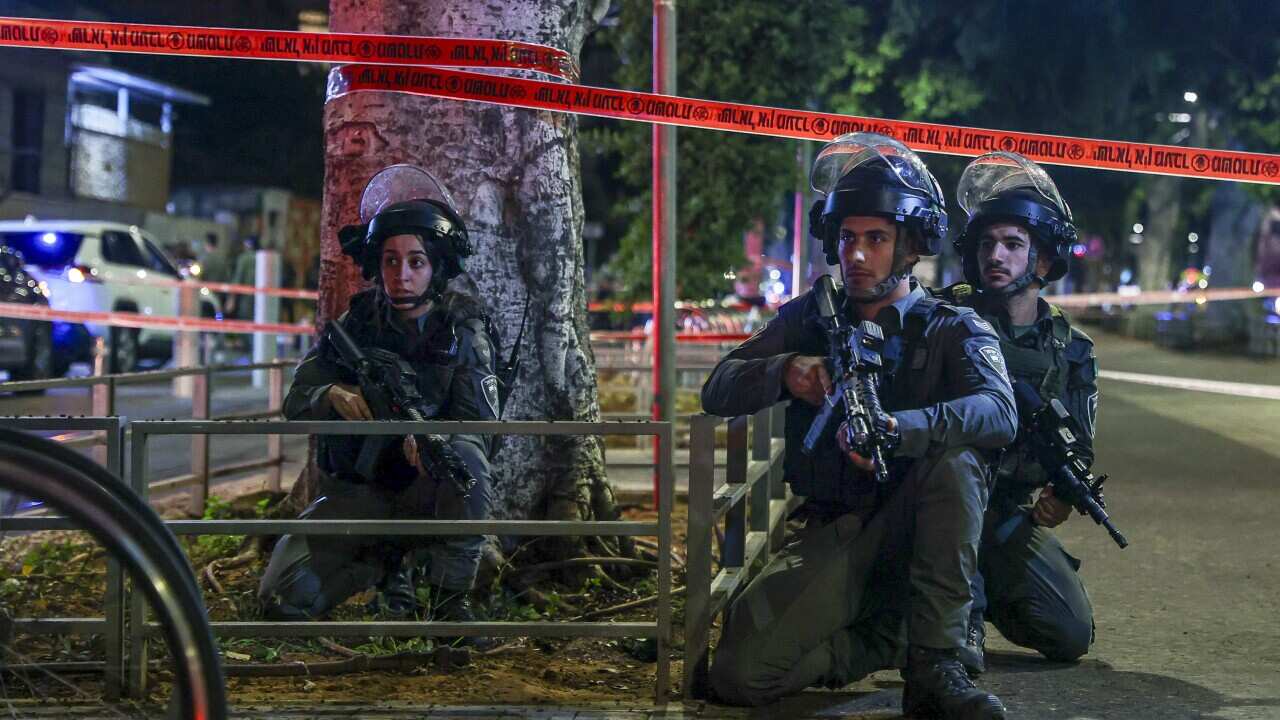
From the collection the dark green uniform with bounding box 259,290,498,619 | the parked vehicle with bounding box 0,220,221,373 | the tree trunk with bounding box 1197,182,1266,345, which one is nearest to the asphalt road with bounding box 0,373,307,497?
the parked vehicle with bounding box 0,220,221,373

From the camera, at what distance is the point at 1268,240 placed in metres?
55.5

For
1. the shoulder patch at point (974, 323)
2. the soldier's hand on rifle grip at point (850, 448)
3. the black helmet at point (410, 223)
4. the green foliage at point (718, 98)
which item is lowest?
the soldier's hand on rifle grip at point (850, 448)

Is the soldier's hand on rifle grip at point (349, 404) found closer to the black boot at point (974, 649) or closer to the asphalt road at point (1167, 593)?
the asphalt road at point (1167, 593)

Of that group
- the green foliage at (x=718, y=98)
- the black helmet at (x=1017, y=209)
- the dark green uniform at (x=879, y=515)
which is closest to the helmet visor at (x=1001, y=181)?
the black helmet at (x=1017, y=209)

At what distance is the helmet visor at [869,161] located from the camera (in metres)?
4.75

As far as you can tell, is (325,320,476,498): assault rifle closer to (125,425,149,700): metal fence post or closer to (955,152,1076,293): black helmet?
(125,425,149,700): metal fence post

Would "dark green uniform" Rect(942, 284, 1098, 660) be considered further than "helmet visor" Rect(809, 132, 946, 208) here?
Yes

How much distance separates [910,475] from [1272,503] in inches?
233

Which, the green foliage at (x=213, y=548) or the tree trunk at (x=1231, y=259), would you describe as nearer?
the green foliage at (x=213, y=548)

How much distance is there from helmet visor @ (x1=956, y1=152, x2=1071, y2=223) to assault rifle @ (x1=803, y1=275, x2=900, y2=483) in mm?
1000

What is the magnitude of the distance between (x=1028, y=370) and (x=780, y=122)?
161 centimetres

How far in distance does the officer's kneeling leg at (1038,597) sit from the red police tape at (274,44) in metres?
2.69

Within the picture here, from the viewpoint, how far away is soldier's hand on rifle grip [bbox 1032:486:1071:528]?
5.13 m

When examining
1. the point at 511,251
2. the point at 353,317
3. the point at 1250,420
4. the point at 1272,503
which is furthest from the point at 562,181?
the point at 1250,420
